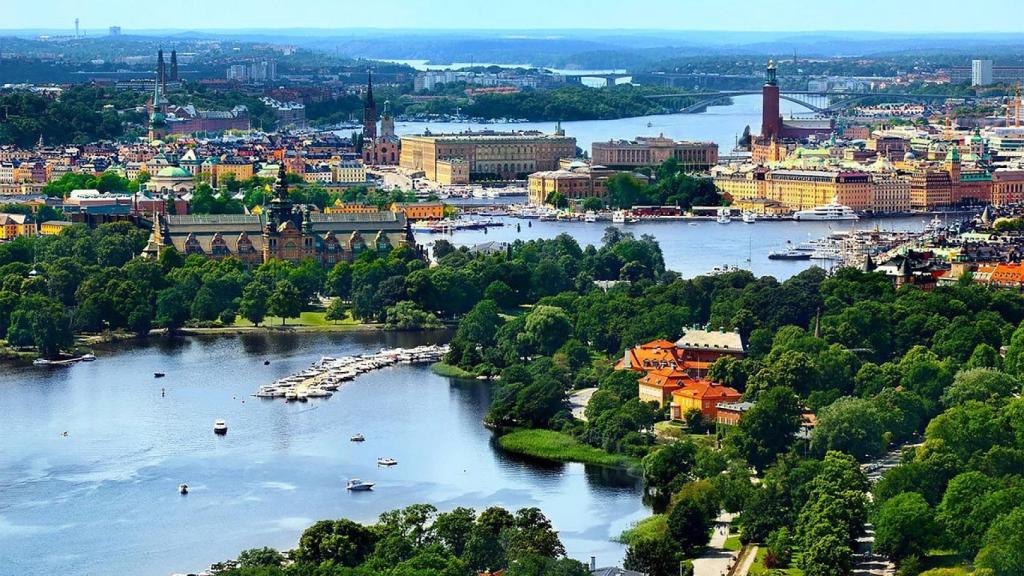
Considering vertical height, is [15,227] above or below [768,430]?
below

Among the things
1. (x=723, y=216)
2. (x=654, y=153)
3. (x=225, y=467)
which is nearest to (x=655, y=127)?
(x=654, y=153)

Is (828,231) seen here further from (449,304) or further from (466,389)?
(466,389)

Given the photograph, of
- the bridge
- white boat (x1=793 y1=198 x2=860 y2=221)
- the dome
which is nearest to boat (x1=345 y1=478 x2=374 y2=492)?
the dome

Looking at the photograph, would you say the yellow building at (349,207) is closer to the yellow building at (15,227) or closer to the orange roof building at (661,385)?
the yellow building at (15,227)

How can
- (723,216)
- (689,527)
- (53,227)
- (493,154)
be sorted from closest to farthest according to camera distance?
(689,527) → (53,227) → (723,216) → (493,154)

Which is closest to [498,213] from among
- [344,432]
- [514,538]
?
[344,432]

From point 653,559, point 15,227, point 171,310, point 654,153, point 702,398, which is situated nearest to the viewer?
point 653,559

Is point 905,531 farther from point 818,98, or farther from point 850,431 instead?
point 818,98
